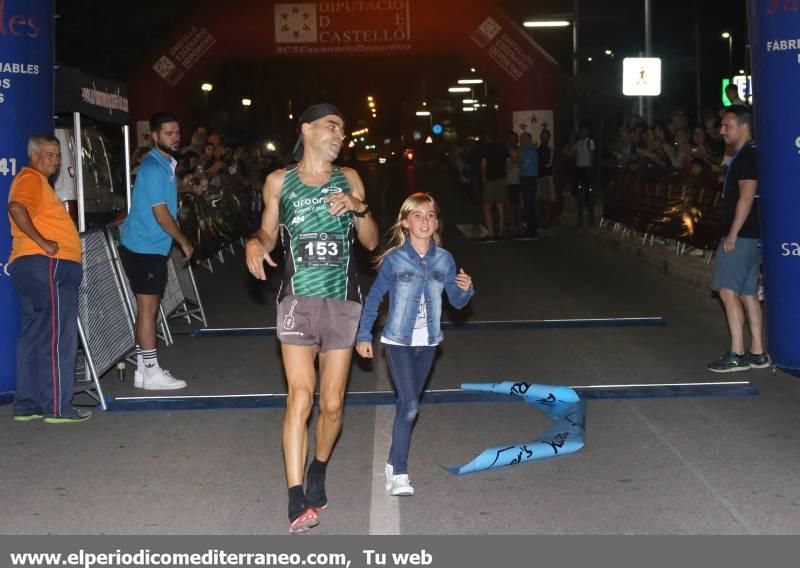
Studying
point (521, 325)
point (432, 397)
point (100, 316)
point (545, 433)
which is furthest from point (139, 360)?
point (521, 325)

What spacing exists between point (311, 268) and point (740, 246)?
5.07 meters

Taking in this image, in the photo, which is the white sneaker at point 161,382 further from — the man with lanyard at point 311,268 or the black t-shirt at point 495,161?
the black t-shirt at point 495,161

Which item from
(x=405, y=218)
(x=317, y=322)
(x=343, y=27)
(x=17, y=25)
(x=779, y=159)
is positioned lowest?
(x=317, y=322)

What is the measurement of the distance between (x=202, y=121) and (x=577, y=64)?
12.3 m

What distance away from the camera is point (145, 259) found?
977cm

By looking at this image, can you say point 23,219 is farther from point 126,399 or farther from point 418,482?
point 418,482

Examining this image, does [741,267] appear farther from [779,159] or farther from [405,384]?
[405,384]

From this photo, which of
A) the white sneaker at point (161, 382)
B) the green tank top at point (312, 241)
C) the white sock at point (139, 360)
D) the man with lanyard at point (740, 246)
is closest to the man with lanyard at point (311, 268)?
the green tank top at point (312, 241)

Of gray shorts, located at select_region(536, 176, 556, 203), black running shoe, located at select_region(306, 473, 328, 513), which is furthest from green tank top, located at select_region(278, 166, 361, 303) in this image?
gray shorts, located at select_region(536, 176, 556, 203)

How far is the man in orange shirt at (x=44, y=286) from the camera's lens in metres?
8.49

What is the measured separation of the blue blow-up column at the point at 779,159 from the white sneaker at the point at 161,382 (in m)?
4.65

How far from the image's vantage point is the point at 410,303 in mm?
6672

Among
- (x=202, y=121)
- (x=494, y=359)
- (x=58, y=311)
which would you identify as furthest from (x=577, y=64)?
(x=58, y=311)
